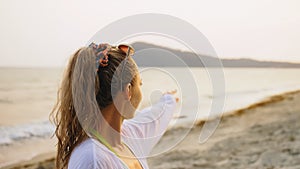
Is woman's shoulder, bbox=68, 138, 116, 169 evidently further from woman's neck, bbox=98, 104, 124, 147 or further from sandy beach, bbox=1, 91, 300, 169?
sandy beach, bbox=1, 91, 300, 169

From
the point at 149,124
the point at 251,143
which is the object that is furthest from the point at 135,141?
the point at 251,143

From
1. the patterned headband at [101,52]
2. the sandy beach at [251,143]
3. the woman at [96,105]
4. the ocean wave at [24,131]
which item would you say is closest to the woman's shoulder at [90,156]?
the woman at [96,105]

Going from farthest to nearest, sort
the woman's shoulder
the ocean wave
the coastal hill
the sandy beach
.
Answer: the sandy beach → the ocean wave → the coastal hill → the woman's shoulder

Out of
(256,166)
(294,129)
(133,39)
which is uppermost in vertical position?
(133,39)

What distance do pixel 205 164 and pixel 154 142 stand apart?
1.18 metres

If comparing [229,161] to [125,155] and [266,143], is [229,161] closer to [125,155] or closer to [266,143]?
[266,143]

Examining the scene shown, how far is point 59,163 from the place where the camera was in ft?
2.87

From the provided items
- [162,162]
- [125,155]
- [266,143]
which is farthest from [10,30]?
[266,143]

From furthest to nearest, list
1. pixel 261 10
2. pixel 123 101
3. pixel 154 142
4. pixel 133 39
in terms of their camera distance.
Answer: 1. pixel 261 10
2. pixel 154 142
3. pixel 133 39
4. pixel 123 101

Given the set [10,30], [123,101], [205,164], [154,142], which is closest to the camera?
[123,101]

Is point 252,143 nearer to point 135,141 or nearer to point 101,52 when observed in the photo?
point 135,141

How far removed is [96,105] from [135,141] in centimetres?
20

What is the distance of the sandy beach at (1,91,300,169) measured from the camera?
210 cm

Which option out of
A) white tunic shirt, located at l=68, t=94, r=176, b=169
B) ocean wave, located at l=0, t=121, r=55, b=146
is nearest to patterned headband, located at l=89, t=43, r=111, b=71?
white tunic shirt, located at l=68, t=94, r=176, b=169
